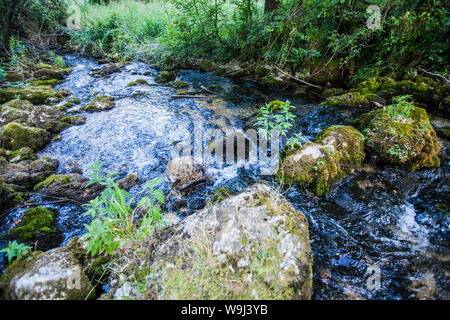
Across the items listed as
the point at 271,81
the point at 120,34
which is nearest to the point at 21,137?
the point at 271,81

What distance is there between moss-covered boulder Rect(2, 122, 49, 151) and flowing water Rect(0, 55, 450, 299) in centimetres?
24

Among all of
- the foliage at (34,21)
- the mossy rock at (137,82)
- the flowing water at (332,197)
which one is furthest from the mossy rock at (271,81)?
the foliage at (34,21)

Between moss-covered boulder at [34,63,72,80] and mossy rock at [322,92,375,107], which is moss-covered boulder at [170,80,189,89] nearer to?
moss-covered boulder at [34,63,72,80]

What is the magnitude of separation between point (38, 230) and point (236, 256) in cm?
282

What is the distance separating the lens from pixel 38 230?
8.92 feet

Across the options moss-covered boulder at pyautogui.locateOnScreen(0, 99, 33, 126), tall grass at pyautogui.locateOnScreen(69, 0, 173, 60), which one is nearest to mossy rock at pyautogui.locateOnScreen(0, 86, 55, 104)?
moss-covered boulder at pyautogui.locateOnScreen(0, 99, 33, 126)

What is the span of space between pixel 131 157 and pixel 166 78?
5.76 m

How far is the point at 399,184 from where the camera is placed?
10.9 ft

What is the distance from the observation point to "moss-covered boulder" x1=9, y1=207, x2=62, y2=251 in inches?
102

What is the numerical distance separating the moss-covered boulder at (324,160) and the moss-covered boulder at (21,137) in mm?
5562

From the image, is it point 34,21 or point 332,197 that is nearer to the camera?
point 332,197

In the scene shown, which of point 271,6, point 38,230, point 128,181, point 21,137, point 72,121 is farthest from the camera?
point 271,6

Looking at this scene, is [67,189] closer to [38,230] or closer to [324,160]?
[38,230]
